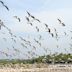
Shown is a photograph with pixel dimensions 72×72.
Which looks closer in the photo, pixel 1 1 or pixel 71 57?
pixel 1 1

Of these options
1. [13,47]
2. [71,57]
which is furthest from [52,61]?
[13,47]

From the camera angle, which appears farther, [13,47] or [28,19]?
[13,47]

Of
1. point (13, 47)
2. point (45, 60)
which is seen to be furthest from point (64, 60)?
point (13, 47)

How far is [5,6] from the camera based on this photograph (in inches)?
241

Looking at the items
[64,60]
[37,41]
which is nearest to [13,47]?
[37,41]

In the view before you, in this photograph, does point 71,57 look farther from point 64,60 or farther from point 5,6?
point 5,6

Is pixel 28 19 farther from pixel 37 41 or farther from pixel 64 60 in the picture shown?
pixel 64 60

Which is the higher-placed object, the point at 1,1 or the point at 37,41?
the point at 1,1

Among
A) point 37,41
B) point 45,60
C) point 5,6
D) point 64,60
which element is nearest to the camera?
point 5,6

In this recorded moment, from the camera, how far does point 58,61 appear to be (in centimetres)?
8925

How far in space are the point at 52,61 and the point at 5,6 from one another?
8224cm

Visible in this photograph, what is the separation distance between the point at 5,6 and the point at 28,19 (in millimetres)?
596

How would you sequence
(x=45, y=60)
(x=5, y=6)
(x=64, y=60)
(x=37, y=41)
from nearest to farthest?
(x=5, y=6) → (x=37, y=41) → (x=45, y=60) → (x=64, y=60)

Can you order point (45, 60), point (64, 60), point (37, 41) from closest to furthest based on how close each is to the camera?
point (37, 41) < point (45, 60) < point (64, 60)
